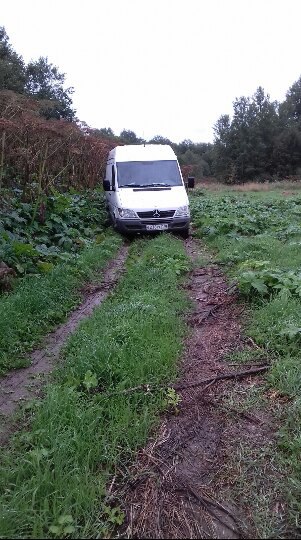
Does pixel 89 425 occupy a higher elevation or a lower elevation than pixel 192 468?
higher

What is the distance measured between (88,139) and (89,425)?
1406cm

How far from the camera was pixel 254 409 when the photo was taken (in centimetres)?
317

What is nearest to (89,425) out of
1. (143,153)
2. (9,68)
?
(143,153)

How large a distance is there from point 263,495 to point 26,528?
132 cm

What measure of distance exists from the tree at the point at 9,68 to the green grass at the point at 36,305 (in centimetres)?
2022

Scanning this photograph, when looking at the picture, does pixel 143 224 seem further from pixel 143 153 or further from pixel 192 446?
pixel 192 446

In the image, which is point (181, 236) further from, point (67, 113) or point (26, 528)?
point (67, 113)

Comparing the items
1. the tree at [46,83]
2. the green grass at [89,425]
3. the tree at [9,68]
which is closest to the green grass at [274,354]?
the green grass at [89,425]

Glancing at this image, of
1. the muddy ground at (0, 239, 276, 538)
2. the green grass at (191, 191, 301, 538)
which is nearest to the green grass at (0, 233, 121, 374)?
the muddy ground at (0, 239, 276, 538)

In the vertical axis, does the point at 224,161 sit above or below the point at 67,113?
below

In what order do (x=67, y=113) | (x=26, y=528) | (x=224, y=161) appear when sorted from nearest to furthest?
(x=26, y=528)
(x=67, y=113)
(x=224, y=161)

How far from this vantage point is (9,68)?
1053 inches

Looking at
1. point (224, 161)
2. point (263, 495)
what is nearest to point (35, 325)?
point (263, 495)

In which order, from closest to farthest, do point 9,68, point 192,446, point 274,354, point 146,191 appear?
point 192,446 → point 274,354 → point 146,191 → point 9,68
